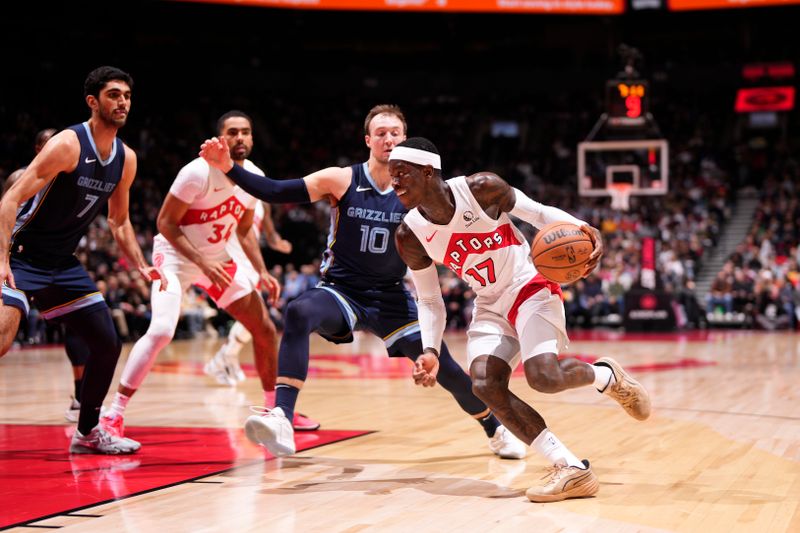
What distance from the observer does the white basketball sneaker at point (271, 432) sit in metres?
4.62

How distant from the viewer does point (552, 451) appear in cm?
435

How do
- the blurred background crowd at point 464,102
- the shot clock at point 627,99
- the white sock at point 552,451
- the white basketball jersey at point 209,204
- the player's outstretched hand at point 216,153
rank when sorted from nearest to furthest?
the white sock at point 552,451, the player's outstretched hand at point 216,153, the white basketball jersey at point 209,204, the shot clock at point 627,99, the blurred background crowd at point 464,102

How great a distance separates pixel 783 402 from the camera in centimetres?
762

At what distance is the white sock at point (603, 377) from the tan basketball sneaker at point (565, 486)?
0.43 metres

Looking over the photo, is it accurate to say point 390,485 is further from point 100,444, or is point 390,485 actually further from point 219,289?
point 219,289

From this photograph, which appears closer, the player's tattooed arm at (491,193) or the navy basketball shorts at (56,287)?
the player's tattooed arm at (491,193)

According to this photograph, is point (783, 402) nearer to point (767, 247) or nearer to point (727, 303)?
point (727, 303)

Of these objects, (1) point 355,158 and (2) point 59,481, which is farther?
(1) point 355,158

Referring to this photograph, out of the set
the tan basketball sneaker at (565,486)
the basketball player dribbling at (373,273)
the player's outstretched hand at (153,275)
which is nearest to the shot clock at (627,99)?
the basketball player dribbling at (373,273)

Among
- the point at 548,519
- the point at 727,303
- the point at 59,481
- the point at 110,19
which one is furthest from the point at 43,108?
the point at 548,519

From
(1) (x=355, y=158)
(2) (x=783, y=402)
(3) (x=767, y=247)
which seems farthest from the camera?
(1) (x=355, y=158)

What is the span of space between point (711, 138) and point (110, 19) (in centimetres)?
1749

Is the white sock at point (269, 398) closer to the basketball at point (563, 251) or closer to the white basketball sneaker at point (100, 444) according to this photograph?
the white basketball sneaker at point (100, 444)

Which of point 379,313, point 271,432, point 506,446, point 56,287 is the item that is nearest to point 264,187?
point 379,313
